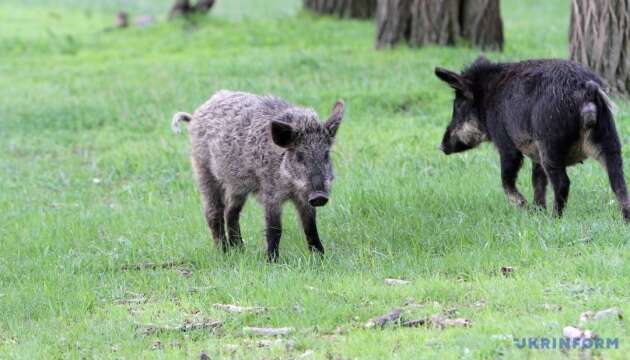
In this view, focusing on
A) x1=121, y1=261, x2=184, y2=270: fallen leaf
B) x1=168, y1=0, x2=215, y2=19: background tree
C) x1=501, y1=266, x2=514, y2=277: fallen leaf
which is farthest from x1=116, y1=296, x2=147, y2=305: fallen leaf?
x1=168, y1=0, x2=215, y2=19: background tree

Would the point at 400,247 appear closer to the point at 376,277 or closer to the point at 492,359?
the point at 376,277

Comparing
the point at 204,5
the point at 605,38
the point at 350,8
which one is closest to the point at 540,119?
the point at 605,38

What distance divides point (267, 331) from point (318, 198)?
149 centimetres

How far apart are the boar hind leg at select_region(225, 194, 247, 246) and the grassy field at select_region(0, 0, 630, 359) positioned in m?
0.15

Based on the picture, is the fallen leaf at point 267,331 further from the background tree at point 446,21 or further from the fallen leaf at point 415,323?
the background tree at point 446,21

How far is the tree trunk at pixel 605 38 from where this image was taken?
11672 millimetres

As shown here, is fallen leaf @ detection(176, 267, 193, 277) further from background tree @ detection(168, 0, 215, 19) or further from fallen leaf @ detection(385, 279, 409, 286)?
background tree @ detection(168, 0, 215, 19)

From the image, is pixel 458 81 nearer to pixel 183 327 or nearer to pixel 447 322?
pixel 447 322

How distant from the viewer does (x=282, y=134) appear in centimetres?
818

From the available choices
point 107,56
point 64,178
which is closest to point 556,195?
point 64,178

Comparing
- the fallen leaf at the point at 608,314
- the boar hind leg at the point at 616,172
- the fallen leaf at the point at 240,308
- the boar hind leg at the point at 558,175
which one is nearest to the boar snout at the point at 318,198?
the fallen leaf at the point at 240,308

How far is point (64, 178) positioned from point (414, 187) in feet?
14.4

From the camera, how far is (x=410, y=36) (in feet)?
54.9

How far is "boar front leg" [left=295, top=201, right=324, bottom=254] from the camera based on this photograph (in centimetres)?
847
